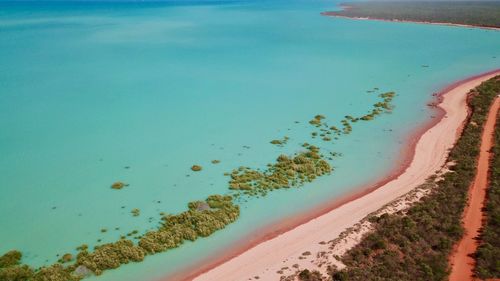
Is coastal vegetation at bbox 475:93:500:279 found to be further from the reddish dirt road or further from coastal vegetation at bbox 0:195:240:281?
coastal vegetation at bbox 0:195:240:281

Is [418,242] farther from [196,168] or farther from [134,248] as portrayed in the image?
[196,168]

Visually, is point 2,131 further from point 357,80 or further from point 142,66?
point 357,80

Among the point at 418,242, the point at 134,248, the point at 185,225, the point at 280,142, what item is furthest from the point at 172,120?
the point at 418,242

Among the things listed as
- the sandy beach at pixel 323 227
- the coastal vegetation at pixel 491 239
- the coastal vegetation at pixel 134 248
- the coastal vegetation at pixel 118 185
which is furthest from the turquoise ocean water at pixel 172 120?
the coastal vegetation at pixel 491 239

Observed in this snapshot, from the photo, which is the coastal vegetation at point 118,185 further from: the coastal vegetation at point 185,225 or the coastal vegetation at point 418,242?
the coastal vegetation at point 418,242

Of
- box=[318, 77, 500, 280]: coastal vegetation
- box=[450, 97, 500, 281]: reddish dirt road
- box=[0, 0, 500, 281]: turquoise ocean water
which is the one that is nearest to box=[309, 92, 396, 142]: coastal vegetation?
box=[0, 0, 500, 281]: turquoise ocean water
